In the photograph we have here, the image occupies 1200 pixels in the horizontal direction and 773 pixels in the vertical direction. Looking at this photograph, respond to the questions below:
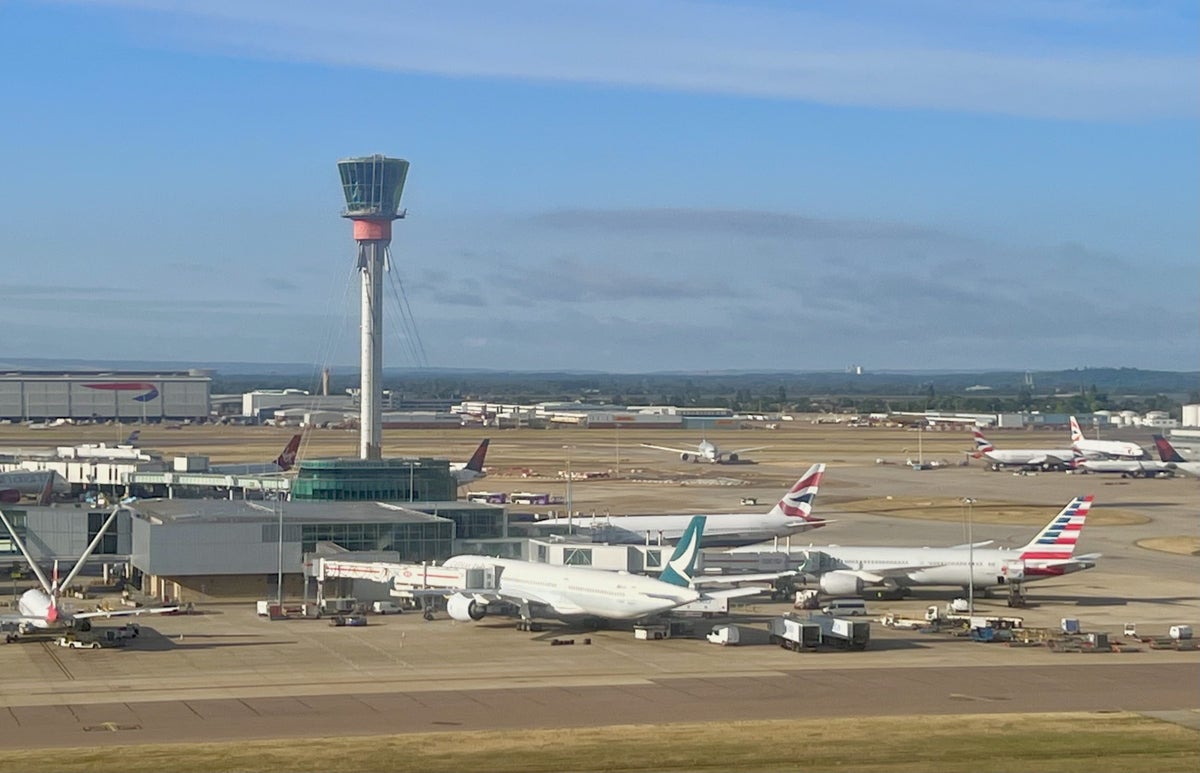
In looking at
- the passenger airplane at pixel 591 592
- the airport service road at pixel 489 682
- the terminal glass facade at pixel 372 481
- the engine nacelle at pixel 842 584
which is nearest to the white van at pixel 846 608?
the engine nacelle at pixel 842 584

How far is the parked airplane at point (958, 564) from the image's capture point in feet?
311

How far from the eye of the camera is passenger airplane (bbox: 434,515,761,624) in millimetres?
80250

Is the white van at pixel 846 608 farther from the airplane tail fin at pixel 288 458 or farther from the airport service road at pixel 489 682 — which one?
the airplane tail fin at pixel 288 458

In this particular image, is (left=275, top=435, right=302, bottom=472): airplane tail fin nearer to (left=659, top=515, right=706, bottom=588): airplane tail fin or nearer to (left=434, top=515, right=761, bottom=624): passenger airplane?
(left=434, top=515, right=761, bottom=624): passenger airplane

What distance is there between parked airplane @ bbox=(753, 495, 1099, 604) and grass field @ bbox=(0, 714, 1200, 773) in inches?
1461

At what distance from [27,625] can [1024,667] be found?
46373 millimetres

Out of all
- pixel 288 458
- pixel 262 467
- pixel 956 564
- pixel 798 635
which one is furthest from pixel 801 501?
pixel 288 458

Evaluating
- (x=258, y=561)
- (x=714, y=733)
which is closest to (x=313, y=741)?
(x=714, y=733)

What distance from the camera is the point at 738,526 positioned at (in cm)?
12112

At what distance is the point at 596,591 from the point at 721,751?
2966 cm

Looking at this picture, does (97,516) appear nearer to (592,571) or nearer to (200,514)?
(200,514)

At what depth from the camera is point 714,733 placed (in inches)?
2207

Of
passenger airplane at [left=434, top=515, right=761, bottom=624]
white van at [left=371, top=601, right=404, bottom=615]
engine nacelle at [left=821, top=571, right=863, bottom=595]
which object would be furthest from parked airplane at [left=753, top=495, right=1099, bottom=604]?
white van at [left=371, top=601, right=404, bottom=615]

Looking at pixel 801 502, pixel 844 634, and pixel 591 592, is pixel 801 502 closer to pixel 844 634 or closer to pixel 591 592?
pixel 591 592
